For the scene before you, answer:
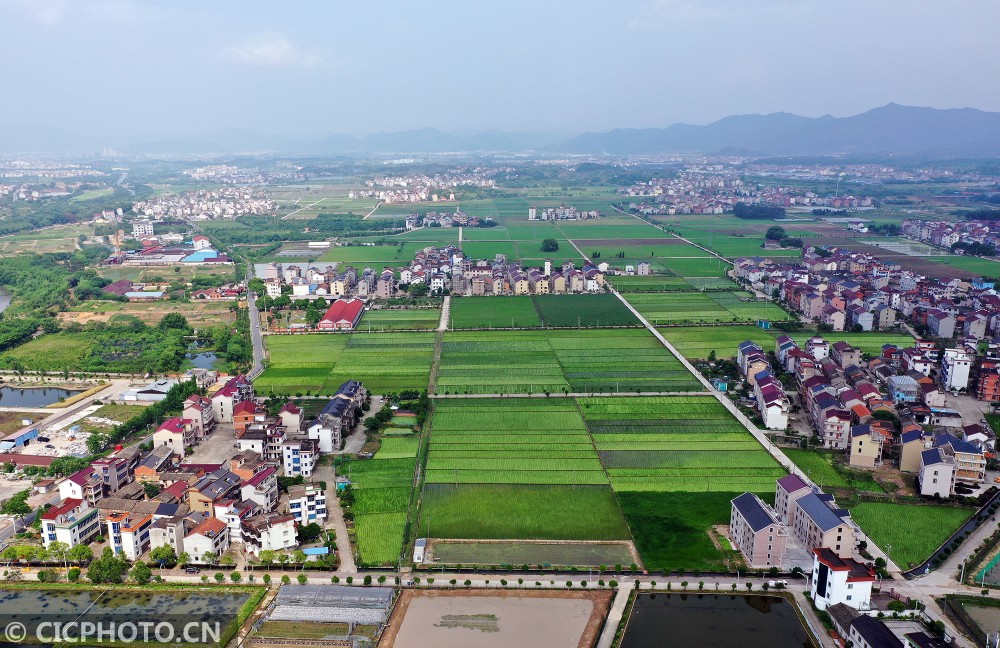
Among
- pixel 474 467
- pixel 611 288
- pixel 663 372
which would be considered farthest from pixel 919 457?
pixel 611 288

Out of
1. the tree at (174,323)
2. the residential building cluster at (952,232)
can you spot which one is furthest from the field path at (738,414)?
the residential building cluster at (952,232)

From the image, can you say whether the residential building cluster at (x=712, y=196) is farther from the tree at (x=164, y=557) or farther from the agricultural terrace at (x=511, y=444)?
the tree at (x=164, y=557)

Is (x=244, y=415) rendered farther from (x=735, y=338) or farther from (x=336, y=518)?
(x=735, y=338)

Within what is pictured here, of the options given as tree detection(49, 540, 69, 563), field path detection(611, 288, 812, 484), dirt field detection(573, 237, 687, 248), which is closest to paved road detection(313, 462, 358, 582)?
tree detection(49, 540, 69, 563)

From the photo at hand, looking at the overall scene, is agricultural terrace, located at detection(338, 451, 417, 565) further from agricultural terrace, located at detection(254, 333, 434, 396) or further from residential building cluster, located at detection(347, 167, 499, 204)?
residential building cluster, located at detection(347, 167, 499, 204)

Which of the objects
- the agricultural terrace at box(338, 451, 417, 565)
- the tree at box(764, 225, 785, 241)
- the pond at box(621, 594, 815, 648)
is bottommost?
the pond at box(621, 594, 815, 648)

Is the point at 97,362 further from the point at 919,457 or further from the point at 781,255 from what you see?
the point at 781,255
